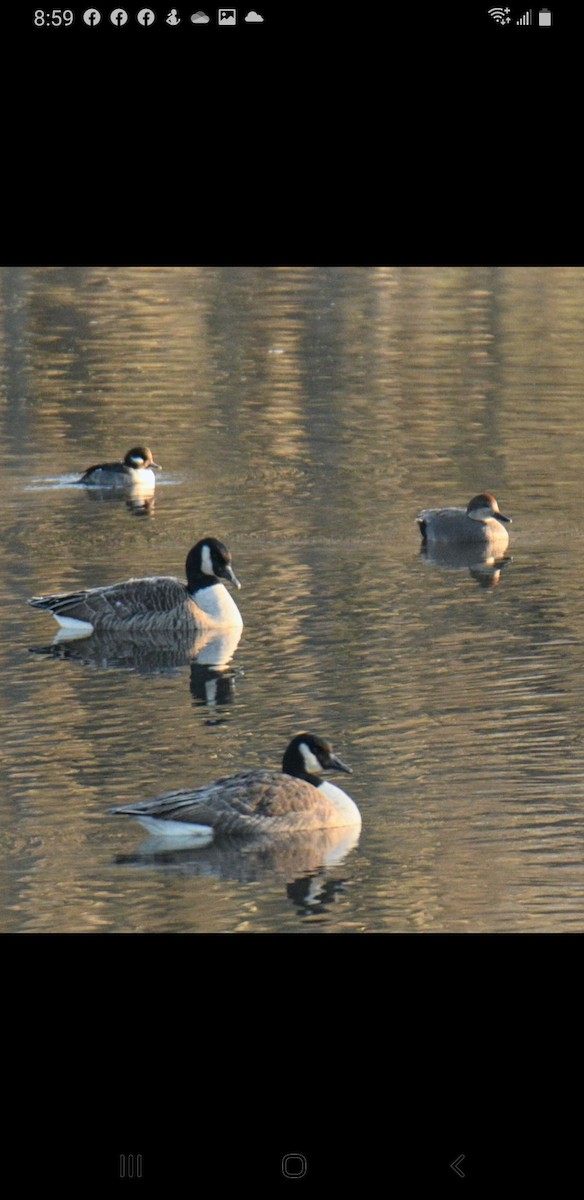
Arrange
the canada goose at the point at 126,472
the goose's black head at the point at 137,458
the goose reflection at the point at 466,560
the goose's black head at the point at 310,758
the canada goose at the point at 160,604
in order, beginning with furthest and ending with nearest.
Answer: the goose's black head at the point at 137,458
the canada goose at the point at 126,472
the goose reflection at the point at 466,560
the canada goose at the point at 160,604
the goose's black head at the point at 310,758

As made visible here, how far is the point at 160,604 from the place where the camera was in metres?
18.6

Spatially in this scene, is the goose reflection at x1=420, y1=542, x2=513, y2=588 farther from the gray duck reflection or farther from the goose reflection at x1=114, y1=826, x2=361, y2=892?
the goose reflection at x1=114, y1=826, x2=361, y2=892

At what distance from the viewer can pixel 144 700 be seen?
53.4 ft

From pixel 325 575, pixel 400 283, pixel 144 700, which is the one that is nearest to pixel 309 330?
pixel 400 283

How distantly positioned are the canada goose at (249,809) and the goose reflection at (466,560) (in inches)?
304

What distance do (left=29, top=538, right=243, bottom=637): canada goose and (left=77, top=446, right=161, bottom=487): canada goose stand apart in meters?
5.52

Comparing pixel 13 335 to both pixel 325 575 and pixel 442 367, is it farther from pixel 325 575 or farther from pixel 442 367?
pixel 325 575

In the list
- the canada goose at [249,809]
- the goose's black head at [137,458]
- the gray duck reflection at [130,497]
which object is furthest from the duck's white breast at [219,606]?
the goose's black head at [137,458]

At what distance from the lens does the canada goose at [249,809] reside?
1255cm

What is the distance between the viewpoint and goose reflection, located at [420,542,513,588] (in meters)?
20.6

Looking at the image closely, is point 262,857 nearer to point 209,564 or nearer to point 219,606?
point 219,606

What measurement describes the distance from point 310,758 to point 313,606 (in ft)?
18.1

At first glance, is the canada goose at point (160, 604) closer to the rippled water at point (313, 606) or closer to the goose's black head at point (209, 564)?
the goose's black head at point (209, 564)

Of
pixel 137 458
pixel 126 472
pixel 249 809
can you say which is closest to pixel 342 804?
pixel 249 809
